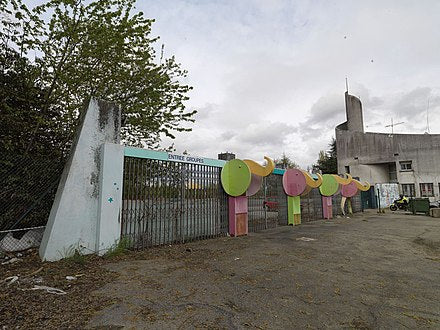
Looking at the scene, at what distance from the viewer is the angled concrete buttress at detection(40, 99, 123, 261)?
5812 mm

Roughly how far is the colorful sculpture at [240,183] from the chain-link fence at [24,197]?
548 centimetres

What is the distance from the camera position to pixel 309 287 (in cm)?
438

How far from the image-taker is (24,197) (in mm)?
6352

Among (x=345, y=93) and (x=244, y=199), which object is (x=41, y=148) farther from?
(x=345, y=93)

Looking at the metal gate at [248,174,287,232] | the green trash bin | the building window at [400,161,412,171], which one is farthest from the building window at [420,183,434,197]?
the metal gate at [248,174,287,232]

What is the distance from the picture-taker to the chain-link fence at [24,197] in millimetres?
6039

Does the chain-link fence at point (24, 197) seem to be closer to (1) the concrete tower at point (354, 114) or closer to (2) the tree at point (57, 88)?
(2) the tree at point (57, 88)

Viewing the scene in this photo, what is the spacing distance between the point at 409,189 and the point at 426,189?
4.97 feet

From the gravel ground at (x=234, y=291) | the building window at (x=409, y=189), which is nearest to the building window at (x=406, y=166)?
the building window at (x=409, y=189)

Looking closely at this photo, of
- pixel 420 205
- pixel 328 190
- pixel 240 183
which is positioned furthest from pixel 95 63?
pixel 420 205

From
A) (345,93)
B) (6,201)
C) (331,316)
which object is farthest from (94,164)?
(345,93)

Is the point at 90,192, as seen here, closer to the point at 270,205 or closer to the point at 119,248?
the point at 119,248

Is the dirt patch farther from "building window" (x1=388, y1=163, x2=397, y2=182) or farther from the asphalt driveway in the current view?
"building window" (x1=388, y1=163, x2=397, y2=182)

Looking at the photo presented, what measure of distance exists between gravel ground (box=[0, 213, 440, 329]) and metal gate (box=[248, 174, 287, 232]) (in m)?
4.21
